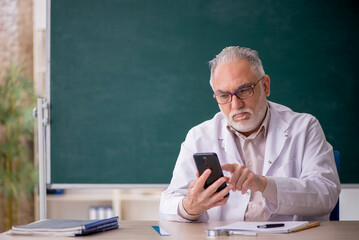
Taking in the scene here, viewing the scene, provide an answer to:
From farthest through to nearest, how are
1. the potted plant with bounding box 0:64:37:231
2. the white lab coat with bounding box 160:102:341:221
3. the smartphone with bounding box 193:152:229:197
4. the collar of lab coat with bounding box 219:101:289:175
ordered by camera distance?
the potted plant with bounding box 0:64:37:231 → the collar of lab coat with bounding box 219:101:289:175 → the white lab coat with bounding box 160:102:341:221 → the smartphone with bounding box 193:152:229:197

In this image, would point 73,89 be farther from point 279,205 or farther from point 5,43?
point 5,43

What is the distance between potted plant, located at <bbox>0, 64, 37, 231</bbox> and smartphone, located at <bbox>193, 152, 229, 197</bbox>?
4.01 meters

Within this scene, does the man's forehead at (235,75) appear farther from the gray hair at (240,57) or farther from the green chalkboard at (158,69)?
the green chalkboard at (158,69)

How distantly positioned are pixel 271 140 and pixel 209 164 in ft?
2.07

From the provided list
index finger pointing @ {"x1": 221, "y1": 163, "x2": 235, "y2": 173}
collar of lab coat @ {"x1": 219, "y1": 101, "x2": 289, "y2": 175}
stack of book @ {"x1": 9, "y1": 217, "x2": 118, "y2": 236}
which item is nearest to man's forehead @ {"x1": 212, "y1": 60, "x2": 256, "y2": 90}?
collar of lab coat @ {"x1": 219, "y1": 101, "x2": 289, "y2": 175}

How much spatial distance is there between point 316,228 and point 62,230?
0.88 m

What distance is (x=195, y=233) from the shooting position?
1.66 m

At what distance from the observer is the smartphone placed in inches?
68.9

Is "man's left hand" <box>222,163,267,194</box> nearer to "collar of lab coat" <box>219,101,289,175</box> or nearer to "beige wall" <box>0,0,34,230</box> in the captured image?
"collar of lab coat" <box>219,101,289,175</box>

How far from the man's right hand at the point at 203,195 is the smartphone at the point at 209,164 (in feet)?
0.06

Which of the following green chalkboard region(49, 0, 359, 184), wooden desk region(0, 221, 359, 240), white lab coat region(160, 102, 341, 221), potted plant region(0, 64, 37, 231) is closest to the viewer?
wooden desk region(0, 221, 359, 240)

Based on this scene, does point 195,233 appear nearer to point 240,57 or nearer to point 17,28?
point 240,57

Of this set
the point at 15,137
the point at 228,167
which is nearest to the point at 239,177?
the point at 228,167

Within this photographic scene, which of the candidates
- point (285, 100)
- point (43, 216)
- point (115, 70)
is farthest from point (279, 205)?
point (43, 216)
